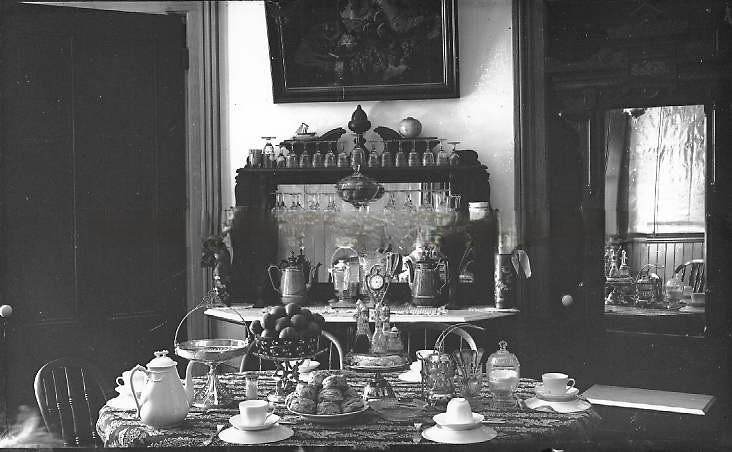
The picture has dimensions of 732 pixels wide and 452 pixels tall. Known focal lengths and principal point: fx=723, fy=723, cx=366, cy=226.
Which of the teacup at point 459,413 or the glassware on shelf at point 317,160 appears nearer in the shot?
the teacup at point 459,413

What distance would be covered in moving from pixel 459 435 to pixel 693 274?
2.09 m

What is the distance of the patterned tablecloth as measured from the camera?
1912mm

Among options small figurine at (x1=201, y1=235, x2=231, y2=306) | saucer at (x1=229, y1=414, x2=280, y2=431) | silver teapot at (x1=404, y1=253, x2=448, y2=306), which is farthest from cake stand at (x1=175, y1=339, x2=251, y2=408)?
silver teapot at (x1=404, y1=253, x2=448, y2=306)

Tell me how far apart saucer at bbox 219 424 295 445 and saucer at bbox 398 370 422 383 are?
723mm

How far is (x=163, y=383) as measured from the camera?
199 cm

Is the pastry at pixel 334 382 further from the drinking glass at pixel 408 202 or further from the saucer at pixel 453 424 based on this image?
the drinking glass at pixel 408 202

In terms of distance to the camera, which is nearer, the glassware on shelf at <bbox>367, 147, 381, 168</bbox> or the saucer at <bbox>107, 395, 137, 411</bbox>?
the saucer at <bbox>107, 395, 137, 411</bbox>

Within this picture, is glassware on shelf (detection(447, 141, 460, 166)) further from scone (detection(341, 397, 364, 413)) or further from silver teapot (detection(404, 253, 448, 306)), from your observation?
scone (detection(341, 397, 364, 413))

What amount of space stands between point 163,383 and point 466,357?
90 centimetres

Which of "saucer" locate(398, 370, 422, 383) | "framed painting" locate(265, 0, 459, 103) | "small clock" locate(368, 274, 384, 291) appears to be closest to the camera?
"saucer" locate(398, 370, 422, 383)

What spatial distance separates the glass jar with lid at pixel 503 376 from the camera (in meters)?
2.19

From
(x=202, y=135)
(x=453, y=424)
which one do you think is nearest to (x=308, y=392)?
(x=453, y=424)

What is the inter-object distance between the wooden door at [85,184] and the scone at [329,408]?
1.93 metres

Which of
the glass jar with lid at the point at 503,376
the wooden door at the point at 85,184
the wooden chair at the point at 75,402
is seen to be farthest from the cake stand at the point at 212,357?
the wooden door at the point at 85,184
